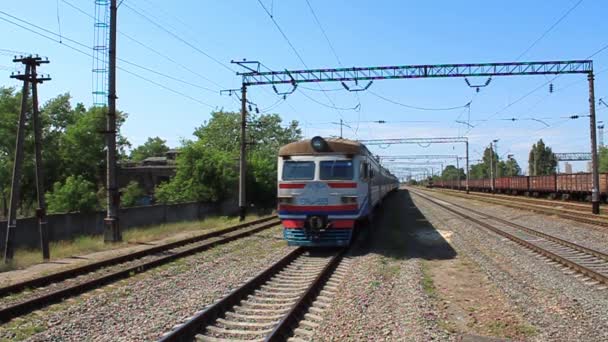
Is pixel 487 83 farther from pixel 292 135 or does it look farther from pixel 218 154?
pixel 292 135

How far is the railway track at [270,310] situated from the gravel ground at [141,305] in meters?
0.43

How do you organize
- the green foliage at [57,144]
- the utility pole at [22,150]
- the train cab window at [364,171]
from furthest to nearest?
the green foliage at [57,144] < the utility pole at [22,150] < the train cab window at [364,171]

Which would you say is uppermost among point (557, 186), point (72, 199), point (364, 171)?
point (364, 171)

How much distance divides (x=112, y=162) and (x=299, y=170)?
8304 millimetres

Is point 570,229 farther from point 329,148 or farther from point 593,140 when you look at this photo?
point 329,148

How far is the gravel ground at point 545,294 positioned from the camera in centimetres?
685

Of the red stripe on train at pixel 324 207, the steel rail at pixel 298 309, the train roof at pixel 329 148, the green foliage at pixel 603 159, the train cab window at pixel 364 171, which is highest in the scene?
the green foliage at pixel 603 159

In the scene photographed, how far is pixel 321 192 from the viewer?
14.4 meters

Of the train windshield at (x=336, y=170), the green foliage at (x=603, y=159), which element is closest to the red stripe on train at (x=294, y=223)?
the train windshield at (x=336, y=170)

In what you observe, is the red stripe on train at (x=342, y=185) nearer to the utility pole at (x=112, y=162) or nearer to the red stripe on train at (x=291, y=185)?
the red stripe on train at (x=291, y=185)

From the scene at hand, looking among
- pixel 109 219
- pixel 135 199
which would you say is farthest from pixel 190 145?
pixel 109 219

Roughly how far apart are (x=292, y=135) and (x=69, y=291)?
7271cm

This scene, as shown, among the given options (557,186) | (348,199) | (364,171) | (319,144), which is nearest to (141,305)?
(348,199)

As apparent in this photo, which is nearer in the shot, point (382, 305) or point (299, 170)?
point (382, 305)
